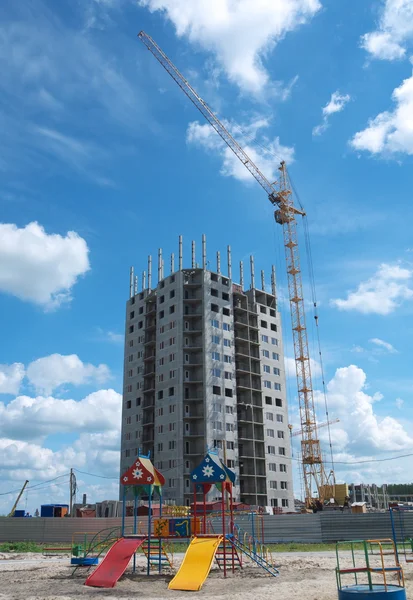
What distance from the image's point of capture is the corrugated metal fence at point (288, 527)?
47.4 metres

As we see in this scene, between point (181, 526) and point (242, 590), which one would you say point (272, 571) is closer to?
point (181, 526)

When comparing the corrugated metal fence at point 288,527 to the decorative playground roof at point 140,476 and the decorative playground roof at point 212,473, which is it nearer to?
the decorative playground roof at point 212,473

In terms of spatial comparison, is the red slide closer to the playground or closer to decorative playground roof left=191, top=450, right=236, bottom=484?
the playground

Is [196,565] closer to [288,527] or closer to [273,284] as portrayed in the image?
[288,527]

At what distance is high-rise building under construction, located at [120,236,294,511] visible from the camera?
9250 cm

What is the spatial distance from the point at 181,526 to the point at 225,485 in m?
3.04

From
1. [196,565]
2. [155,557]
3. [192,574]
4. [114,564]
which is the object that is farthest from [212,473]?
[114,564]

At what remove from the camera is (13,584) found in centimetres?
2359

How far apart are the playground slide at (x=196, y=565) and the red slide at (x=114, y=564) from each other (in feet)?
7.96

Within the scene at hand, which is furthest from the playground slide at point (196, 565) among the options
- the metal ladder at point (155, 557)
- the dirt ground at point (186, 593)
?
the metal ladder at point (155, 557)

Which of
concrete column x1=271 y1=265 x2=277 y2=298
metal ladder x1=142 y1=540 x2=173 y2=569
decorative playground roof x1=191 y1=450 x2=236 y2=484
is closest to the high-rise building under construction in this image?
concrete column x1=271 y1=265 x2=277 y2=298

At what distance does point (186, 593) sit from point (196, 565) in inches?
90.7

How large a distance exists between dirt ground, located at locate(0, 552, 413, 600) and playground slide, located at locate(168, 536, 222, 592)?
1.55 feet

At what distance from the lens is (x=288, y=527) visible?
50750 millimetres
